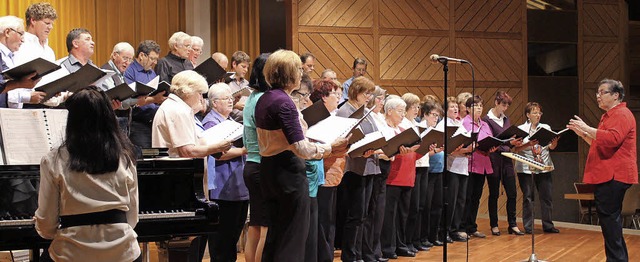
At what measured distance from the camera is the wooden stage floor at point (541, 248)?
6.82 metres

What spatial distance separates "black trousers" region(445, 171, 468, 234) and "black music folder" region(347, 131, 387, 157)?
7.60ft

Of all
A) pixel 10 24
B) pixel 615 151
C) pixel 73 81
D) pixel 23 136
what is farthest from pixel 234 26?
pixel 23 136

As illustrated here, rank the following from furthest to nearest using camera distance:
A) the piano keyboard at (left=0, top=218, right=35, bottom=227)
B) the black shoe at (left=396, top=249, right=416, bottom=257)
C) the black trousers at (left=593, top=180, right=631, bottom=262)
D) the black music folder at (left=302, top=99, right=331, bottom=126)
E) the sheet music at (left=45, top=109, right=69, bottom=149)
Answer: the black shoe at (left=396, top=249, right=416, bottom=257), the black trousers at (left=593, top=180, right=631, bottom=262), the black music folder at (left=302, top=99, right=331, bottom=126), the sheet music at (left=45, top=109, right=69, bottom=149), the piano keyboard at (left=0, top=218, right=35, bottom=227)

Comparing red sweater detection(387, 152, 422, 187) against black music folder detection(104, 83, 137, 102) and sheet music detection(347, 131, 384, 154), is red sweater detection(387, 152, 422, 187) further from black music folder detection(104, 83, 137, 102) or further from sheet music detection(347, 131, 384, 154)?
black music folder detection(104, 83, 137, 102)

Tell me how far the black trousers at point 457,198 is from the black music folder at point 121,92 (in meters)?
3.78

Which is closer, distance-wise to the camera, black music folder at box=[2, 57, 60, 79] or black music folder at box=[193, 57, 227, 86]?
black music folder at box=[2, 57, 60, 79]

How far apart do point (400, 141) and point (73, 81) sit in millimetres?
2531

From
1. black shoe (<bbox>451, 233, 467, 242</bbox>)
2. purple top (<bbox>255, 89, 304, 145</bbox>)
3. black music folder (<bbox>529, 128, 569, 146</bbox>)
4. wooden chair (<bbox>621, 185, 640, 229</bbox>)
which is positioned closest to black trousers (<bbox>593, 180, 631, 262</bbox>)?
black music folder (<bbox>529, 128, 569, 146</bbox>)

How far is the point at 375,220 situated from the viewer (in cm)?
623

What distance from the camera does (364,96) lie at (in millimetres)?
6008

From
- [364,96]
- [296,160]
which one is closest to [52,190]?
[296,160]

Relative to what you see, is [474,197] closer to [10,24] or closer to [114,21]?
[114,21]

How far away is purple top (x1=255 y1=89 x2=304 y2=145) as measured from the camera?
396 cm

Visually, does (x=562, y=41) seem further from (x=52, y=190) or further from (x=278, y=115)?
(x=52, y=190)
